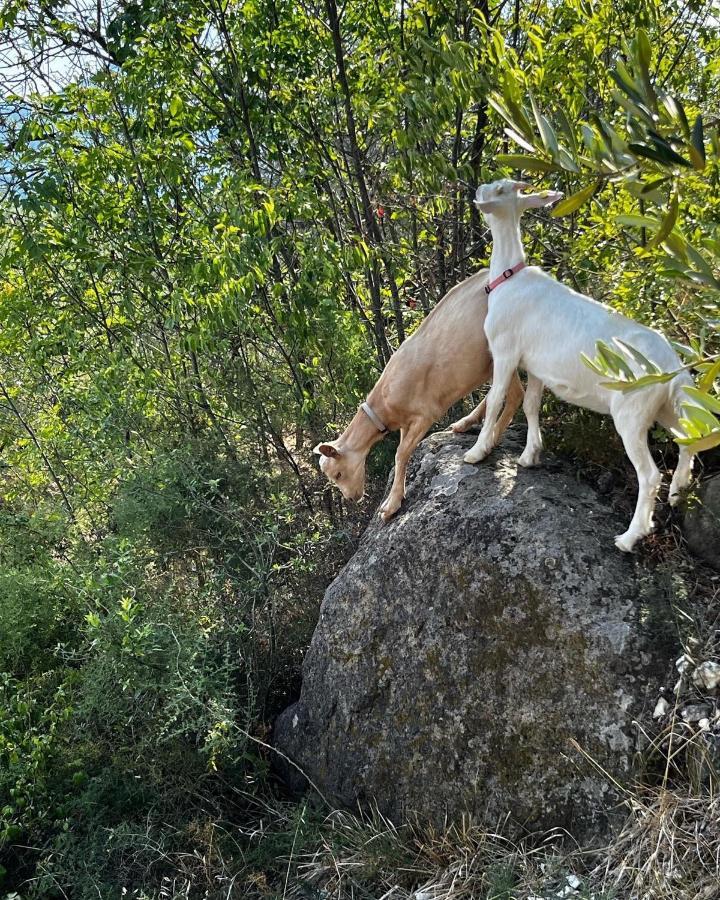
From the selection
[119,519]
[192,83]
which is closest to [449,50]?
[192,83]

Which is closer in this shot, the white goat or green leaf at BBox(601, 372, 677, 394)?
green leaf at BBox(601, 372, 677, 394)

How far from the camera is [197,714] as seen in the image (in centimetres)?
398

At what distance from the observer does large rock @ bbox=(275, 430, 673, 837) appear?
3.15m

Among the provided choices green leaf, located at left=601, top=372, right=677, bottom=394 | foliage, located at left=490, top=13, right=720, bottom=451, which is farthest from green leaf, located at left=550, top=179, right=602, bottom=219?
green leaf, located at left=601, top=372, right=677, bottom=394

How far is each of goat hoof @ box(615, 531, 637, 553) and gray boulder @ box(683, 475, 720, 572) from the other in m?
A: 0.28

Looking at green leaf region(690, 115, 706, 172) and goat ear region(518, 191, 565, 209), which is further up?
green leaf region(690, 115, 706, 172)

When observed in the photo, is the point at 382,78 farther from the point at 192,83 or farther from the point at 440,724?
the point at 440,724

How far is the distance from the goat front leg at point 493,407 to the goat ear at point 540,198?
67cm

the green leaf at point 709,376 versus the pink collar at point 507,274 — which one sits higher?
the green leaf at point 709,376

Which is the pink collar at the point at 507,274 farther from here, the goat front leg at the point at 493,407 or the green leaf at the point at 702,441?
the green leaf at the point at 702,441

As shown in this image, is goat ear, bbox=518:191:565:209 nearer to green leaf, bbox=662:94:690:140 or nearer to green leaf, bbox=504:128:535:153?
green leaf, bbox=504:128:535:153

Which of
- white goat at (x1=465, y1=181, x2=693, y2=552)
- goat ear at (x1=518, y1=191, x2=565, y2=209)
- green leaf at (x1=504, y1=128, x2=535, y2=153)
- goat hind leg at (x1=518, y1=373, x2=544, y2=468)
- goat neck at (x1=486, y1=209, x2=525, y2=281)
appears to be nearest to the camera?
green leaf at (x1=504, y1=128, x2=535, y2=153)

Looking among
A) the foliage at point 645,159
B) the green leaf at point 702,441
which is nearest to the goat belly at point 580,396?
the foliage at point 645,159

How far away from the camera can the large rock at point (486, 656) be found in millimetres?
3152
